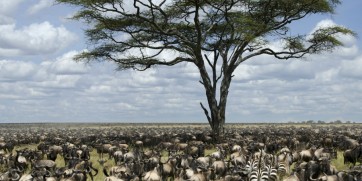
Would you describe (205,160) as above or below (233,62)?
below

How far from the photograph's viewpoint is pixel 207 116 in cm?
4138

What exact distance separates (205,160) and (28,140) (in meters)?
29.1

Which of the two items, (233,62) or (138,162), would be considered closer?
(138,162)

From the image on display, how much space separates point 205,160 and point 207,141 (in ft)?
51.8

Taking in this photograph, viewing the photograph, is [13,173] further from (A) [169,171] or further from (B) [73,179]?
(A) [169,171]

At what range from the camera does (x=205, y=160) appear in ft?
70.3

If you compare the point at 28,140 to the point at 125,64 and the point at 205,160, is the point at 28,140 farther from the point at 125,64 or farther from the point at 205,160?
the point at 205,160

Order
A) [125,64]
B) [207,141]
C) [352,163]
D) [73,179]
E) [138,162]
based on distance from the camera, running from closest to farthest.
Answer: [73,179]
[138,162]
[352,163]
[207,141]
[125,64]

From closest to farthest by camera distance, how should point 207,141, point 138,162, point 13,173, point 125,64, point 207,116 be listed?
1. point 13,173
2. point 138,162
3. point 207,141
4. point 207,116
5. point 125,64

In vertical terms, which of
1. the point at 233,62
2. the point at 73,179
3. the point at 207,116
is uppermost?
the point at 233,62

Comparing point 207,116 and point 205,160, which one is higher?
point 207,116

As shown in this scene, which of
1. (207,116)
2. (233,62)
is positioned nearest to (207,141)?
(207,116)

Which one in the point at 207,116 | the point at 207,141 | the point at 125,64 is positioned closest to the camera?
the point at 207,141

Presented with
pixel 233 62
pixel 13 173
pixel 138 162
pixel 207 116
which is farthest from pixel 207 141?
pixel 13 173
